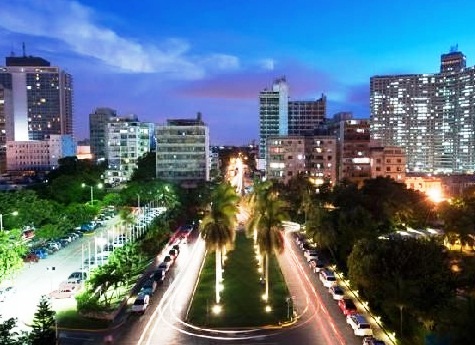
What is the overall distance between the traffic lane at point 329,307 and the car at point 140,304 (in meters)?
17.0

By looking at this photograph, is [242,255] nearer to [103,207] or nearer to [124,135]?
[103,207]

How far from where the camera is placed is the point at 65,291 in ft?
169

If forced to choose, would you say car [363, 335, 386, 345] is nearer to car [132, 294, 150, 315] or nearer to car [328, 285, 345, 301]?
car [328, 285, 345, 301]

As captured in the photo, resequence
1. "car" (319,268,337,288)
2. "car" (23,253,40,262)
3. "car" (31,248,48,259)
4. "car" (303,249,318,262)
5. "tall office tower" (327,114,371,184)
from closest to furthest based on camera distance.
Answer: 1. "car" (319,268,337,288)
2. "car" (23,253,40,262)
3. "car" (303,249,318,262)
4. "car" (31,248,48,259)
5. "tall office tower" (327,114,371,184)

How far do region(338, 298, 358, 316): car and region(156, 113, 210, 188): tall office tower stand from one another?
98505 millimetres

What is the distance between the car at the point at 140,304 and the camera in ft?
151

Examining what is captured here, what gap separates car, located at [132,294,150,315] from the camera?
46062mm

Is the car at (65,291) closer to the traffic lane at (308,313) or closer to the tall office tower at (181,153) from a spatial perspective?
the traffic lane at (308,313)

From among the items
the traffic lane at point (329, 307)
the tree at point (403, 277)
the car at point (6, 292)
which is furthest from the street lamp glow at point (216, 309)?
the car at point (6, 292)

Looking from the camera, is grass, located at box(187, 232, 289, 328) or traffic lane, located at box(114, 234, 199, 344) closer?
traffic lane, located at box(114, 234, 199, 344)

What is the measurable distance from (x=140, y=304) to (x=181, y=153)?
99.5m

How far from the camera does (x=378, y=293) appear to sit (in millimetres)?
43188

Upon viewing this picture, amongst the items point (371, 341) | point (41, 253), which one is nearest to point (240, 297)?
point (371, 341)

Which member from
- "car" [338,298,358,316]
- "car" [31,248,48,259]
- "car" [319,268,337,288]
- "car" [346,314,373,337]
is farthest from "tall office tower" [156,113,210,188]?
"car" [346,314,373,337]
